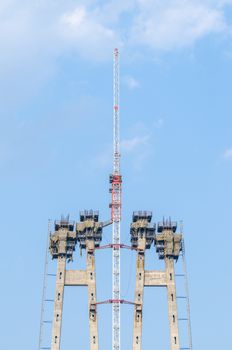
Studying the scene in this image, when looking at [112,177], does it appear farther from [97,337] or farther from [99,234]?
[97,337]

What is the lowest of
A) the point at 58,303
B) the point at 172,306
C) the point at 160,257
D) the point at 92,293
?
the point at 172,306

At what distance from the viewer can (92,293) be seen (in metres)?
185

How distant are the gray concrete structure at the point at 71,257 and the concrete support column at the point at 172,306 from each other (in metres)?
16.1

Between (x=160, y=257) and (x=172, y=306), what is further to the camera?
(x=160, y=257)

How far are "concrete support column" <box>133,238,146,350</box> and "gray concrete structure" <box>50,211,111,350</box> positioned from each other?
8551 millimetres

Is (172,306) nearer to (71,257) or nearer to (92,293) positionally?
(92,293)

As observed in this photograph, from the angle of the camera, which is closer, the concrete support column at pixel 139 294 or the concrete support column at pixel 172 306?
the concrete support column at pixel 172 306

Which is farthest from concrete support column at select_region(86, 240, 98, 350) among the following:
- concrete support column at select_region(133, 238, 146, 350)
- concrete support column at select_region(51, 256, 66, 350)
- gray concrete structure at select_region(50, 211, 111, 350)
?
concrete support column at select_region(133, 238, 146, 350)

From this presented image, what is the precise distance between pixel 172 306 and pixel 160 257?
12428 mm

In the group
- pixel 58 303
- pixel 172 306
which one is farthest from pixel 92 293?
pixel 172 306

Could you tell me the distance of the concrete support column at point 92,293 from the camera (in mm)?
180250

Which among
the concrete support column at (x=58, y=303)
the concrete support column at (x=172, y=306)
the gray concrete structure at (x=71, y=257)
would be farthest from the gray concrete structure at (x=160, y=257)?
the concrete support column at (x=58, y=303)

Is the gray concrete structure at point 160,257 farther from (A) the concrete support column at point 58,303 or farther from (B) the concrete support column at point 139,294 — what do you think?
(A) the concrete support column at point 58,303

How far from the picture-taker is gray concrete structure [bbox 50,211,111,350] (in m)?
182
